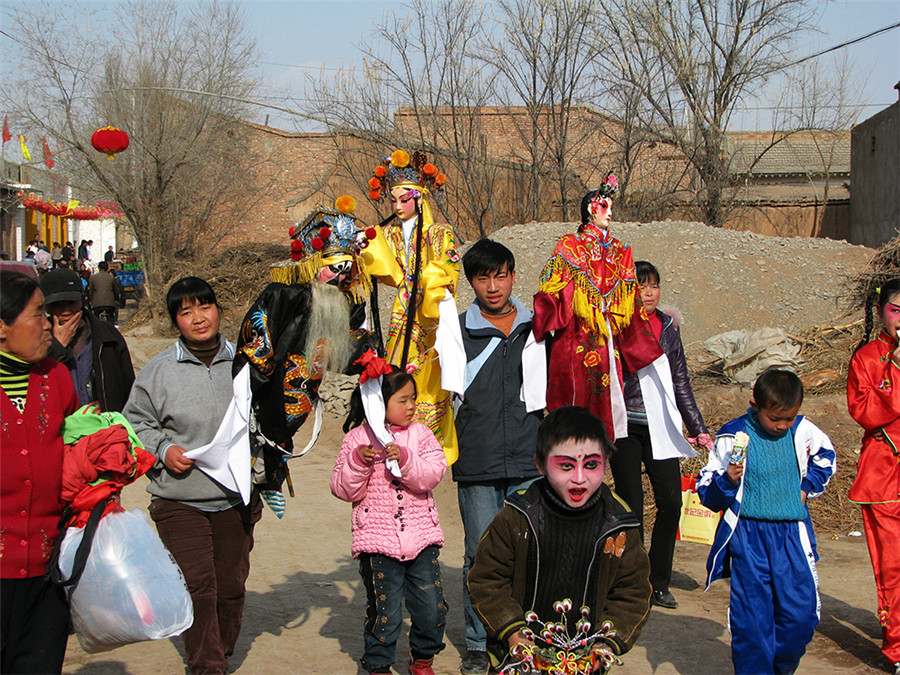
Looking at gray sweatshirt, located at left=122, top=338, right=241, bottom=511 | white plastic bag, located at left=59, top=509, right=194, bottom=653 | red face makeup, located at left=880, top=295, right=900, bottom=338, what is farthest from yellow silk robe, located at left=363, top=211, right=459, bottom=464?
red face makeup, located at left=880, top=295, right=900, bottom=338

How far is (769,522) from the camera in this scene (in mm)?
3934

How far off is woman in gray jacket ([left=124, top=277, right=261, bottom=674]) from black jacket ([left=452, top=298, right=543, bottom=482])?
118cm

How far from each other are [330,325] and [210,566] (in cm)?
128

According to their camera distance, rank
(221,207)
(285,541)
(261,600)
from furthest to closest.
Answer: (221,207)
(285,541)
(261,600)

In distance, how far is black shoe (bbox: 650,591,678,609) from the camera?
17.6ft

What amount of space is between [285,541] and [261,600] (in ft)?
4.63

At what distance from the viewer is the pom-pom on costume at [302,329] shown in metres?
4.22

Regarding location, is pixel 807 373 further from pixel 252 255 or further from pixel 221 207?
pixel 221 207

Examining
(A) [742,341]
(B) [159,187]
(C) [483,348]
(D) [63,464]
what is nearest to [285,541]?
(C) [483,348]

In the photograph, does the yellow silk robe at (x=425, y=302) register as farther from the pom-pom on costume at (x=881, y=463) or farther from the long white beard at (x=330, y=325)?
the pom-pom on costume at (x=881, y=463)

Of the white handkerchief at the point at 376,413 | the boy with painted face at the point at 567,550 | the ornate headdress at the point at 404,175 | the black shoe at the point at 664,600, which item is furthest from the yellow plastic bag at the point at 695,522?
the boy with painted face at the point at 567,550

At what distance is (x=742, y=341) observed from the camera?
9.53m

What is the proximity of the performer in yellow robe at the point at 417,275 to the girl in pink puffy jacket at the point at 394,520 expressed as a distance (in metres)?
0.44

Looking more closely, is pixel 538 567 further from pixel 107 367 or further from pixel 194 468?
pixel 107 367
